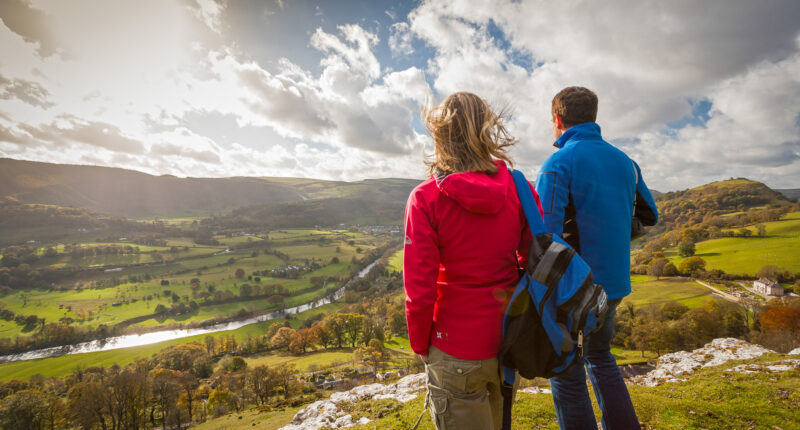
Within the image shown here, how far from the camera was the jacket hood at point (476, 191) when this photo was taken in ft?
6.12

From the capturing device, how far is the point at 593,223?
2.49m

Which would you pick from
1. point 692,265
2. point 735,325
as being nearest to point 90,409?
point 735,325

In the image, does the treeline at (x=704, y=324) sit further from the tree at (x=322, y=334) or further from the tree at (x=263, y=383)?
the tree at (x=322, y=334)

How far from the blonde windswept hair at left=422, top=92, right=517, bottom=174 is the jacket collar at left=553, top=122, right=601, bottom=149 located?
846mm

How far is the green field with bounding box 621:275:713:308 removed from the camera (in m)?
42.1

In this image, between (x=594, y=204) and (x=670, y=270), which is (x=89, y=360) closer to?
(x=594, y=204)

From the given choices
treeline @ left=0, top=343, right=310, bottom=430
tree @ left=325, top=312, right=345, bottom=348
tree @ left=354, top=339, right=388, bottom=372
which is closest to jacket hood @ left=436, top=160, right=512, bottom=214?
treeline @ left=0, top=343, right=310, bottom=430

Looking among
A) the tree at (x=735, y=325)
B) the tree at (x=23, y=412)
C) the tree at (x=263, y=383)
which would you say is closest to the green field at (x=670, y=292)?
the tree at (x=735, y=325)

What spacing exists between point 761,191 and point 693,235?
3191 inches

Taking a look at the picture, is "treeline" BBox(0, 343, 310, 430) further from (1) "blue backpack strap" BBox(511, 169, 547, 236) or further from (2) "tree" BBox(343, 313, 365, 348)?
(1) "blue backpack strap" BBox(511, 169, 547, 236)

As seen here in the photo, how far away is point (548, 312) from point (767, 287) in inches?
2502

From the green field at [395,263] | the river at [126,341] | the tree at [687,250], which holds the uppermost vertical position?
the tree at [687,250]

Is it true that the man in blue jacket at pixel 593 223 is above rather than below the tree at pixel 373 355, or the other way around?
above

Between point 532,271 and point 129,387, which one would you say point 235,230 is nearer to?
point 129,387
